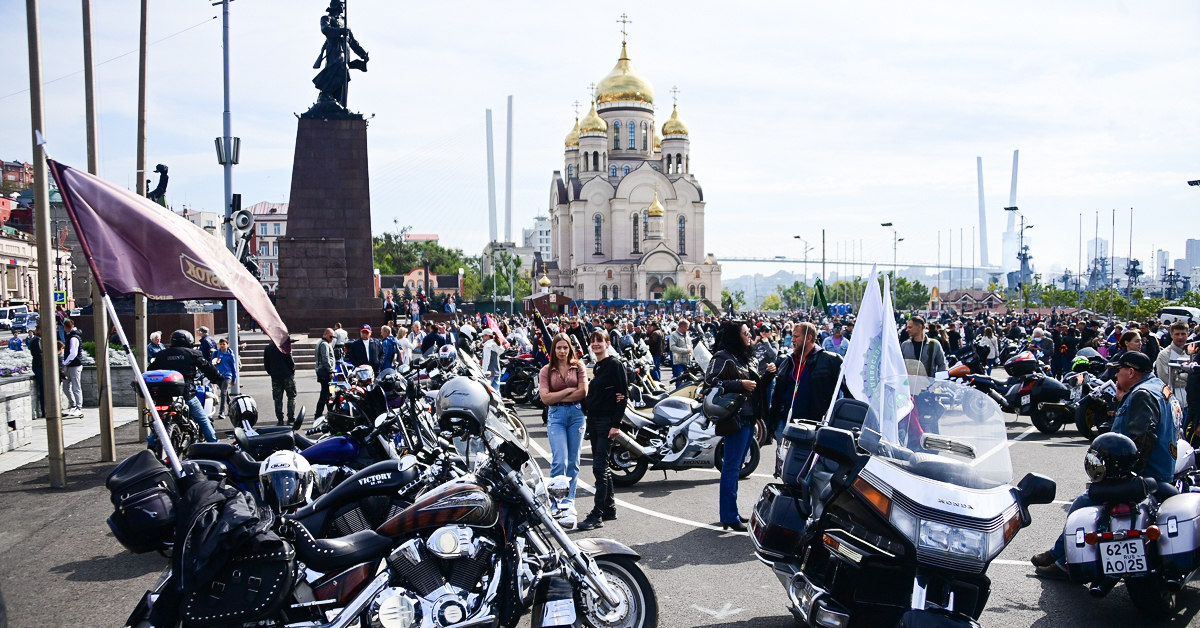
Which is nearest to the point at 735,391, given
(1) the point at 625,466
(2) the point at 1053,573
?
(2) the point at 1053,573

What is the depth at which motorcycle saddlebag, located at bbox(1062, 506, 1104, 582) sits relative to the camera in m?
4.68

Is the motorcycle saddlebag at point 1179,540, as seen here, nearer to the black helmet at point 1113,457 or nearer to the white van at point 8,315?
the black helmet at point 1113,457

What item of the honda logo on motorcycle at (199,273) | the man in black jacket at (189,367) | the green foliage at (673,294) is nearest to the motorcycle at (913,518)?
the honda logo on motorcycle at (199,273)

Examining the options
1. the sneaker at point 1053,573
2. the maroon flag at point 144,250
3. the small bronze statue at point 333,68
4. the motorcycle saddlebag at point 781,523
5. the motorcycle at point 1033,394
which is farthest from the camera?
the small bronze statue at point 333,68

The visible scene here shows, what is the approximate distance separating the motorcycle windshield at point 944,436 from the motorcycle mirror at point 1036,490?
0.07 m

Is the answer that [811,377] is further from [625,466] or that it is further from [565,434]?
[625,466]

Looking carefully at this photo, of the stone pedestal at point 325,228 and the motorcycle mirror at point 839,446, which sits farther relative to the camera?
the stone pedestal at point 325,228

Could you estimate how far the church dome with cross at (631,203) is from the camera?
8831cm

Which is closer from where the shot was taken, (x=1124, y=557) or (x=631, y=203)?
(x=1124, y=557)

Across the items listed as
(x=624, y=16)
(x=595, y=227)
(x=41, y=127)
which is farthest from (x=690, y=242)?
(x=41, y=127)

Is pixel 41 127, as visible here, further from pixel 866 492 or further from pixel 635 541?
pixel 866 492

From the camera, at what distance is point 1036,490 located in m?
3.75

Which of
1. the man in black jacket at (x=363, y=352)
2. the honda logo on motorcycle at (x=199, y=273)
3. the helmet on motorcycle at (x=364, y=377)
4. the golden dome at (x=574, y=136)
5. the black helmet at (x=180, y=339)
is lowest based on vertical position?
the man in black jacket at (x=363, y=352)

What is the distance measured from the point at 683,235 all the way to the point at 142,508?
8994 cm
